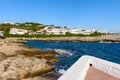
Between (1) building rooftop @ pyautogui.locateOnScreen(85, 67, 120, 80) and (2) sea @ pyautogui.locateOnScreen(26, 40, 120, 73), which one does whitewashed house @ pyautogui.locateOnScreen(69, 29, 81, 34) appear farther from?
(1) building rooftop @ pyautogui.locateOnScreen(85, 67, 120, 80)

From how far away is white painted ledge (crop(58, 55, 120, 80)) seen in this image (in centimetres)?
728

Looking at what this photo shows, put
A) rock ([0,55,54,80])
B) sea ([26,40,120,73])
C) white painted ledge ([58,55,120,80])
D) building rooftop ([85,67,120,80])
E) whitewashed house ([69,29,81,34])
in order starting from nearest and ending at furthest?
white painted ledge ([58,55,120,80]) < building rooftop ([85,67,120,80]) < rock ([0,55,54,80]) < sea ([26,40,120,73]) < whitewashed house ([69,29,81,34])

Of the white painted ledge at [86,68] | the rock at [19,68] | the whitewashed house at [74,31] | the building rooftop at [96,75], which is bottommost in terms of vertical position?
the whitewashed house at [74,31]

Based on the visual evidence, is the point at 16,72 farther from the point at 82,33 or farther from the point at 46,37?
A: the point at 82,33

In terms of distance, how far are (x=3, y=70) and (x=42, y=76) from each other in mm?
3050

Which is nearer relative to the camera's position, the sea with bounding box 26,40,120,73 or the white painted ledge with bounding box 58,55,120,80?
the white painted ledge with bounding box 58,55,120,80

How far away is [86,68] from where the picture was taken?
28.8ft

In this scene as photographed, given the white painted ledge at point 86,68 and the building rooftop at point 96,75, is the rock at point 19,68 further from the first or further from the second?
the building rooftop at point 96,75

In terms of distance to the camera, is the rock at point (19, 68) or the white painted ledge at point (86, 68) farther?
the rock at point (19, 68)

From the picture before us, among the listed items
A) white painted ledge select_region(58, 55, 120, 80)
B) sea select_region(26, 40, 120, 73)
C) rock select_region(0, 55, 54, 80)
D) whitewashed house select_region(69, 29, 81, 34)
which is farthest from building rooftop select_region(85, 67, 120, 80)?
whitewashed house select_region(69, 29, 81, 34)

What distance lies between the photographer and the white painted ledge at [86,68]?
23.9 feet

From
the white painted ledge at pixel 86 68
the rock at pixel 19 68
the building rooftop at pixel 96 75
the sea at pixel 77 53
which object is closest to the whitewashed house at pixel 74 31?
the sea at pixel 77 53

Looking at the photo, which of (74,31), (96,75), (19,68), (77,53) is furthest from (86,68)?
(74,31)

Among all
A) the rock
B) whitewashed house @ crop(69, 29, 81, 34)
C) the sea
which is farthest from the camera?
whitewashed house @ crop(69, 29, 81, 34)
